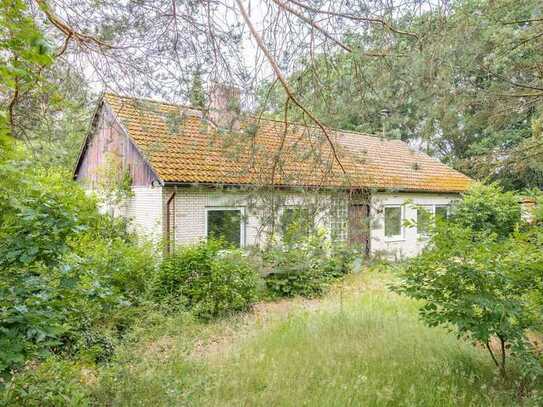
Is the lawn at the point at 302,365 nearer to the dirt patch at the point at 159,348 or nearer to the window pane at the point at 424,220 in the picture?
the dirt patch at the point at 159,348

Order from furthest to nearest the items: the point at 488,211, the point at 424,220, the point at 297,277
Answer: the point at 488,211 → the point at 297,277 → the point at 424,220

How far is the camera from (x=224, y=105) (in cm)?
447

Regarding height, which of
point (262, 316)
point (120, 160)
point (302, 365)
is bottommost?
point (262, 316)

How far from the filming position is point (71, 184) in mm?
10562

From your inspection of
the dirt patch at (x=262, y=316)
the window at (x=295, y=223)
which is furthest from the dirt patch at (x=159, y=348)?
the window at (x=295, y=223)

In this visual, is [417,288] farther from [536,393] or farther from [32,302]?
[32,302]

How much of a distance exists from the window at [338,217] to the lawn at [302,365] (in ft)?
4.78

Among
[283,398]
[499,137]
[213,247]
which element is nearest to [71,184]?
[213,247]

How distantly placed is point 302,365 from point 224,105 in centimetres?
300

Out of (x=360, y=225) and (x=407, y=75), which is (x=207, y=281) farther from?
(x=407, y=75)

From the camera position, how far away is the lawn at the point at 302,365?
3.68m

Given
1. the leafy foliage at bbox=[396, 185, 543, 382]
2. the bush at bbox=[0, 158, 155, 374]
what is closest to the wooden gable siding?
the bush at bbox=[0, 158, 155, 374]

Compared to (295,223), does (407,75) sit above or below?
above

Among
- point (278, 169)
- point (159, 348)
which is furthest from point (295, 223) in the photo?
point (159, 348)
